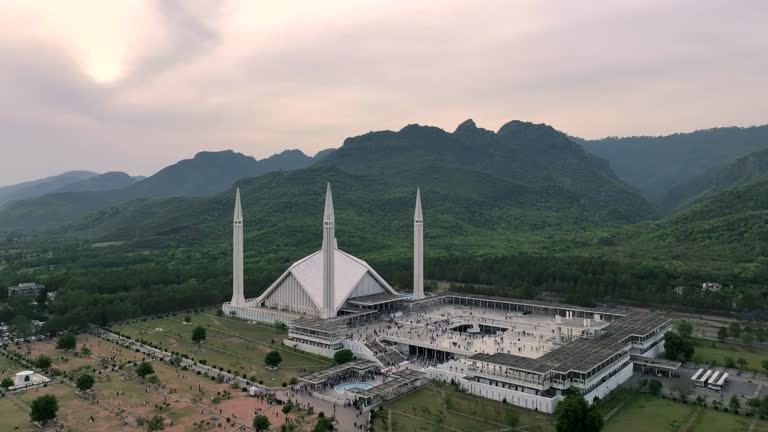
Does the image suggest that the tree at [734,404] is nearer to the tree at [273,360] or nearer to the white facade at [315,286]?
the tree at [273,360]

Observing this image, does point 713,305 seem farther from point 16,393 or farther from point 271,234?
point 271,234

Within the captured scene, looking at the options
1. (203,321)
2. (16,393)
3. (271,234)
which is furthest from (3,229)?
(16,393)

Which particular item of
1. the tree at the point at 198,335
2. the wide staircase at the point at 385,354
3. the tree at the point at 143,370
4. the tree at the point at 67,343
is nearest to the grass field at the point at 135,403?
the tree at the point at 143,370

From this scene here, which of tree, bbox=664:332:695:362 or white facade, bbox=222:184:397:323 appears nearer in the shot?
tree, bbox=664:332:695:362

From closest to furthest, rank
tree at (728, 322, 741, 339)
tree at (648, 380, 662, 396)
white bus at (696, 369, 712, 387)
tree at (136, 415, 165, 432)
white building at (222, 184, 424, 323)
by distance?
tree at (136, 415, 165, 432)
tree at (648, 380, 662, 396)
white bus at (696, 369, 712, 387)
tree at (728, 322, 741, 339)
white building at (222, 184, 424, 323)

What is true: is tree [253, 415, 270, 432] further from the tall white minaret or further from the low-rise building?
the low-rise building

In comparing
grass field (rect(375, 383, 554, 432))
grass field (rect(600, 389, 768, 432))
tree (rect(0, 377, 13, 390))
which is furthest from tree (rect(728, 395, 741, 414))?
tree (rect(0, 377, 13, 390))

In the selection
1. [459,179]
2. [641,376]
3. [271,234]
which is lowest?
[641,376]
